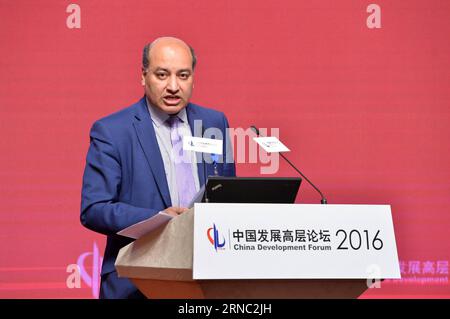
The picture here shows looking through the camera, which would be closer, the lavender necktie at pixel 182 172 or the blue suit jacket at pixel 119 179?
the blue suit jacket at pixel 119 179

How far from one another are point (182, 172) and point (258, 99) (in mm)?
1189

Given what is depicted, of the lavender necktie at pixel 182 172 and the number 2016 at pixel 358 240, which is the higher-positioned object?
the lavender necktie at pixel 182 172

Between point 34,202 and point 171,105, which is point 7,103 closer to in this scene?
point 34,202


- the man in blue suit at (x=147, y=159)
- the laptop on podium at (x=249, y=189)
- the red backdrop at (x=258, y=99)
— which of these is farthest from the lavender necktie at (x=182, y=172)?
the red backdrop at (x=258, y=99)

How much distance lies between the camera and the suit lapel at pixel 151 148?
2754mm

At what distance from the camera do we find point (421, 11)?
4.05m

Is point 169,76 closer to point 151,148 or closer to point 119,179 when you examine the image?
point 151,148

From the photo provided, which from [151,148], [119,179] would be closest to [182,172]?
[151,148]

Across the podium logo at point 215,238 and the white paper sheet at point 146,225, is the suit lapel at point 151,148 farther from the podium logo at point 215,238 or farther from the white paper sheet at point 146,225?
the podium logo at point 215,238

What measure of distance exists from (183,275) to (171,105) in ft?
3.03

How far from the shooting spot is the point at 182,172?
112 inches

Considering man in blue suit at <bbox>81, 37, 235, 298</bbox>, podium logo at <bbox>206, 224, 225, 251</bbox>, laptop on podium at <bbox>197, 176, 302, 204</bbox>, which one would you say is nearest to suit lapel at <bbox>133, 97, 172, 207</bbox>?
man in blue suit at <bbox>81, 37, 235, 298</bbox>

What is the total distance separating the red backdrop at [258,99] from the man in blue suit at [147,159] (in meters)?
0.89
